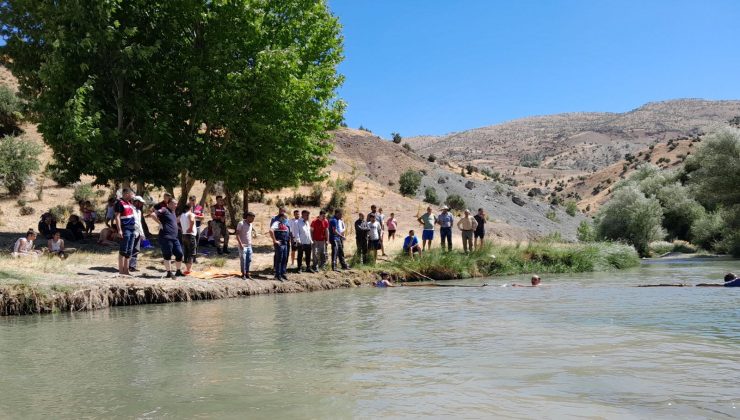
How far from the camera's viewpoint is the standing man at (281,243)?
1669 centimetres

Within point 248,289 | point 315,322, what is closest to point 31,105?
point 248,289

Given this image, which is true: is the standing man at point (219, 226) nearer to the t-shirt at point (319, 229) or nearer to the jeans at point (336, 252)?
the t-shirt at point (319, 229)

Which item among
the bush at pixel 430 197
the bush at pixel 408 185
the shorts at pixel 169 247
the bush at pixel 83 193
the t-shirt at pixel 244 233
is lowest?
the shorts at pixel 169 247

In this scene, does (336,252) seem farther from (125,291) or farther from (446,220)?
(125,291)

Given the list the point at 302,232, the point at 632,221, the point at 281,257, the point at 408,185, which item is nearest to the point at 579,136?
the point at 408,185

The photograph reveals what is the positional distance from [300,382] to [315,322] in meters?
4.48

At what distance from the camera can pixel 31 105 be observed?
20.3m

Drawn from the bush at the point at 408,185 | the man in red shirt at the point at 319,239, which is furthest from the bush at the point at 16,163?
the bush at the point at 408,185

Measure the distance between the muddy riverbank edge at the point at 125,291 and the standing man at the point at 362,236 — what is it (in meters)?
2.63

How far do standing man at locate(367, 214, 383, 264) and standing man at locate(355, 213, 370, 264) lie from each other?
18 cm

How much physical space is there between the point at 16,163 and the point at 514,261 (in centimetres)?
2478

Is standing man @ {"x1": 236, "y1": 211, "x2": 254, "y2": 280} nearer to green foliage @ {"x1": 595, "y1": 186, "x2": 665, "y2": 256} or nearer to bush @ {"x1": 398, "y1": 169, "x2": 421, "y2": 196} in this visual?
green foliage @ {"x1": 595, "y1": 186, "x2": 665, "y2": 256}

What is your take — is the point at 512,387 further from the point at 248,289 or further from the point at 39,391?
the point at 248,289

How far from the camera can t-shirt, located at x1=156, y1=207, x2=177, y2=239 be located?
14766 mm
